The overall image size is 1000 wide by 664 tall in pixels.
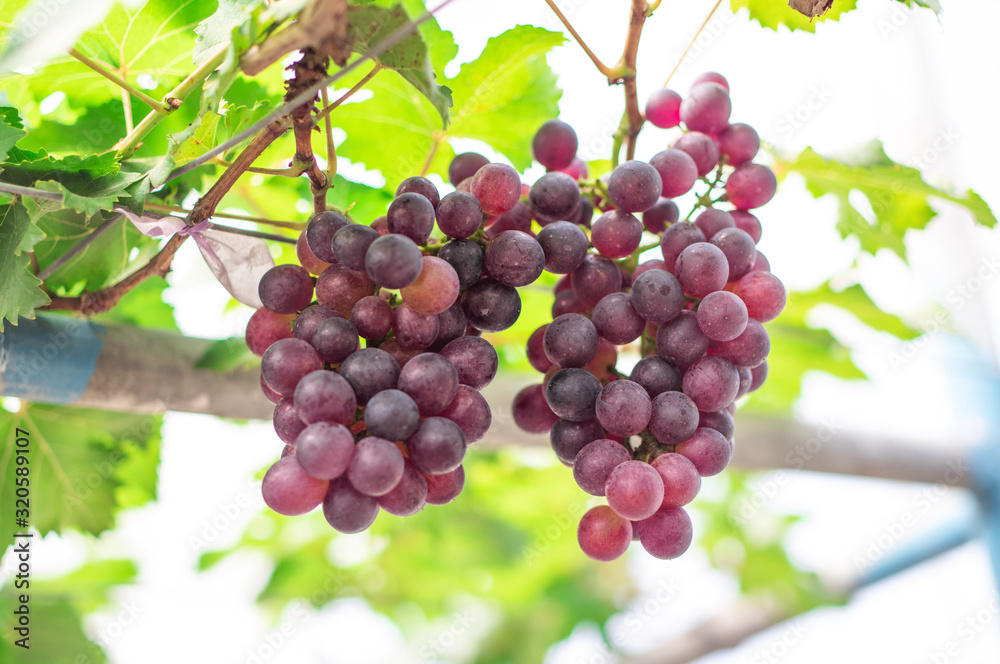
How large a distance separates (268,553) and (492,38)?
151cm

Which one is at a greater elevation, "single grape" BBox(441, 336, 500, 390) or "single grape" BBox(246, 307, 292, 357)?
"single grape" BBox(246, 307, 292, 357)

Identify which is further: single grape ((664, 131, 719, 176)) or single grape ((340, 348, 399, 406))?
single grape ((664, 131, 719, 176))

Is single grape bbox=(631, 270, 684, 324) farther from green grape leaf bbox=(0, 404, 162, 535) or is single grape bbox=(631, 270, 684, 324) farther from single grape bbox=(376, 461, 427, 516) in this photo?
green grape leaf bbox=(0, 404, 162, 535)

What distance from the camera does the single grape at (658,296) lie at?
0.55 meters

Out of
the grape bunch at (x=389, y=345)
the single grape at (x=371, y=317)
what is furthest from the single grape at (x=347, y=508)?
the single grape at (x=371, y=317)

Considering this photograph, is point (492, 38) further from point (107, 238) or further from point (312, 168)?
point (107, 238)

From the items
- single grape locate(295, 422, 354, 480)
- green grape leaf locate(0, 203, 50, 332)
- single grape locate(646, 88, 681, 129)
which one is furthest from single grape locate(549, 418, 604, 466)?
green grape leaf locate(0, 203, 50, 332)

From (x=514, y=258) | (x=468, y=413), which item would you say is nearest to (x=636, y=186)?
(x=514, y=258)

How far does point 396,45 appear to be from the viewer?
48 centimetres

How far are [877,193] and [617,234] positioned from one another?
1.45 ft

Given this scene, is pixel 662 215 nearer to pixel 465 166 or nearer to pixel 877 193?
pixel 465 166

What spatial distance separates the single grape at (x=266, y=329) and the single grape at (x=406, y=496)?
187mm

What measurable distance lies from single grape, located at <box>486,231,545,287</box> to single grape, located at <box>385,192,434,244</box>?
0.05 m

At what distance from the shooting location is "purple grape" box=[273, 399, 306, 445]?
0.50 metres
